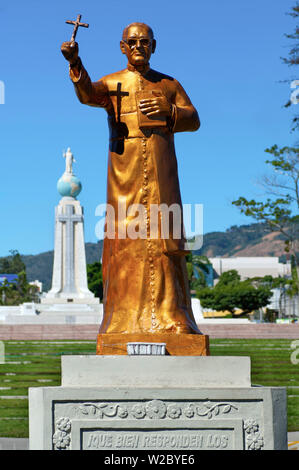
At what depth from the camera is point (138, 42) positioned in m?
7.42

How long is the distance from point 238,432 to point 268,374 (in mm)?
9857

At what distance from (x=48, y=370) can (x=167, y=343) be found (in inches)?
413

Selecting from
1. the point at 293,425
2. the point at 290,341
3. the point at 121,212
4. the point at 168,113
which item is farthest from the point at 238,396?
the point at 290,341

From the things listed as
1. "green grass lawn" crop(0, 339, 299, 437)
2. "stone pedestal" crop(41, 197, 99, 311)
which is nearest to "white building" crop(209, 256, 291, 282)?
"stone pedestal" crop(41, 197, 99, 311)

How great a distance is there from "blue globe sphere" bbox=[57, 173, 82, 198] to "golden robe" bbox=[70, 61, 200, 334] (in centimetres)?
3948

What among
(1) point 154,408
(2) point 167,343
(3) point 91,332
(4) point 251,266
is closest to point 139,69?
(2) point 167,343

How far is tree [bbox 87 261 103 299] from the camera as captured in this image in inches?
3113

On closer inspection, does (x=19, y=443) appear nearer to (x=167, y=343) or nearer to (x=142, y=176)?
(x=167, y=343)

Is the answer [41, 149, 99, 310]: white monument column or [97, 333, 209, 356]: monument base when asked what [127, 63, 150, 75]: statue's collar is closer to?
[97, 333, 209, 356]: monument base

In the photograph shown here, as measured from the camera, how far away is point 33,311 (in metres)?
42.7

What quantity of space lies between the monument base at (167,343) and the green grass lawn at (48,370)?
387cm

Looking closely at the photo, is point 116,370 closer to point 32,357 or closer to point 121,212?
point 121,212

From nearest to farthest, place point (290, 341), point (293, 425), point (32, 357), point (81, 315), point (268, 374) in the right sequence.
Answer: point (293, 425), point (268, 374), point (32, 357), point (290, 341), point (81, 315)
